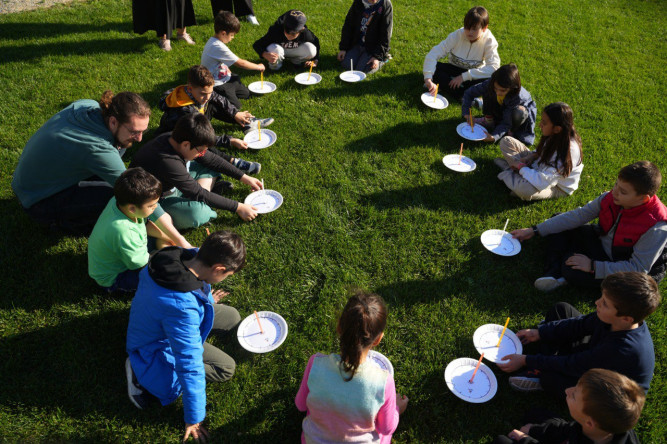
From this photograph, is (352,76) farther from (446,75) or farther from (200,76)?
(200,76)

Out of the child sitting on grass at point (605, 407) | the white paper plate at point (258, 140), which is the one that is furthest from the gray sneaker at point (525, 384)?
the white paper plate at point (258, 140)

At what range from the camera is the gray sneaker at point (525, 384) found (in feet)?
11.5

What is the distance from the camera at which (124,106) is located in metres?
3.96

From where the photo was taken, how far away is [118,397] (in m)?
3.40

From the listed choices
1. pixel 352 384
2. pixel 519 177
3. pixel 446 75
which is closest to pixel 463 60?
pixel 446 75

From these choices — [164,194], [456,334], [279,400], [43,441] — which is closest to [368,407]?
[279,400]

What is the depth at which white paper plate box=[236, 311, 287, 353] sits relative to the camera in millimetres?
3633

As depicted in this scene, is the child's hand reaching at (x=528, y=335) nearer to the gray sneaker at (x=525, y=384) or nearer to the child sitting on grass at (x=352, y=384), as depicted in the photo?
the gray sneaker at (x=525, y=384)

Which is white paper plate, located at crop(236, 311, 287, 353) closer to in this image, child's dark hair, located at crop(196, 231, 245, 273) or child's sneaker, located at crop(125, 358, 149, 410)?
child's sneaker, located at crop(125, 358, 149, 410)

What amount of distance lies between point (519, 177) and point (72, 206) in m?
4.82

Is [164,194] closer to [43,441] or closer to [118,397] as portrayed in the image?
[118,397]

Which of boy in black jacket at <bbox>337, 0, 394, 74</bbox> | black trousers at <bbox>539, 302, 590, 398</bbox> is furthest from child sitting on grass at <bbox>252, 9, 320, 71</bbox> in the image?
black trousers at <bbox>539, 302, 590, 398</bbox>

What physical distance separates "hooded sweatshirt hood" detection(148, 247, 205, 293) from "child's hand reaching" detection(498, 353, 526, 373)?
2.44 meters

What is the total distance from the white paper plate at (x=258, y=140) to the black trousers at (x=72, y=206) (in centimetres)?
188
